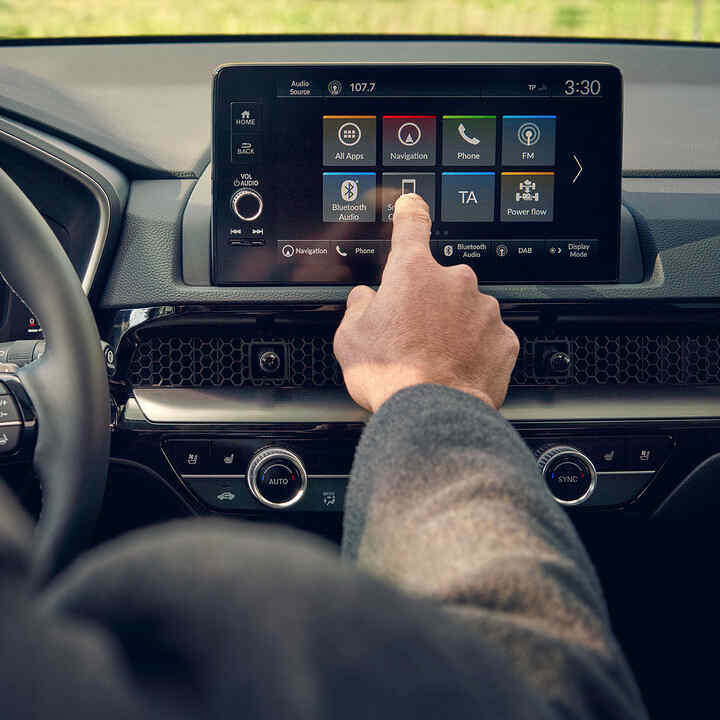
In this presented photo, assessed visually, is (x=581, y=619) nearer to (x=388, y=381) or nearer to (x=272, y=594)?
(x=272, y=594)

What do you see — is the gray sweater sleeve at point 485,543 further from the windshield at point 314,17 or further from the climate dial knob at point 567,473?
the windshield at point 314,17

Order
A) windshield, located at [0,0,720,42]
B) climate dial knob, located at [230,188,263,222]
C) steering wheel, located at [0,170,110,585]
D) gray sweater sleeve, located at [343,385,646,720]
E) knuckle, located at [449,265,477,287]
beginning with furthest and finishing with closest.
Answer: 1. windshield, located at [0,0,720,42]
2. climate dial knob, located at [230,188,263,222]
3. knuckle, located at [449,265,477,287]
4. steering wheel, located at [0,170,110,585]
5. gray sweater sleeve, located at [343,385,646,720]

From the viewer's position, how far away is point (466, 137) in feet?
3.98

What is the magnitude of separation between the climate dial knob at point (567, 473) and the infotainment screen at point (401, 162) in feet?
0.95

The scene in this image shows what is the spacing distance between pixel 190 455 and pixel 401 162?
0.55 meters

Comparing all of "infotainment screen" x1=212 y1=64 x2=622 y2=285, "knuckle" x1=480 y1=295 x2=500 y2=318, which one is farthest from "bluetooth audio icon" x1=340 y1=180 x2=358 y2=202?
"knuckle" x1=480 y1=295 x2=500 y2=318

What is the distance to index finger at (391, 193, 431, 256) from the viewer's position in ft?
3.76

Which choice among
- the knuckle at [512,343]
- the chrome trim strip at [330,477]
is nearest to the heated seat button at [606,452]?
the knuckle at [512,343]

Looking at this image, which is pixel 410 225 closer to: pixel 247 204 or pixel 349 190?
pixel 349 190

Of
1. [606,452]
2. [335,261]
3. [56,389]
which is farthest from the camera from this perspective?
[606,452]

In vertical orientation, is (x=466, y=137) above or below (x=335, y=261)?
above

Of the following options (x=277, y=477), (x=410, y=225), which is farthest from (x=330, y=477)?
(x=410, y=225)

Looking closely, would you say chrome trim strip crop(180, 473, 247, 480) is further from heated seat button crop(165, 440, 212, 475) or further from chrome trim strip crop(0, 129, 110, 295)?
chrome trim strip crop(0, 129, 110, 295)

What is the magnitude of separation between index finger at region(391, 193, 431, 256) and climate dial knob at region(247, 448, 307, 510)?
0.36 metres
